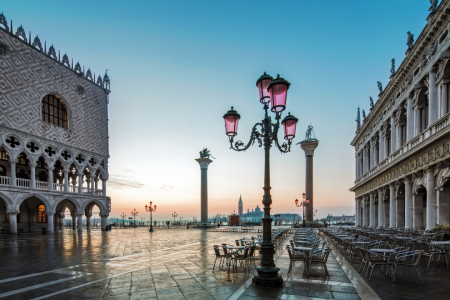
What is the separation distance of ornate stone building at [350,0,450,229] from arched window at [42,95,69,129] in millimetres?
32627

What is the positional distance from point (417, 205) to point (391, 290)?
48.4 ft

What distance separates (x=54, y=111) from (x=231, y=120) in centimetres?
3039

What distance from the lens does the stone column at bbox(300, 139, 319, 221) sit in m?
37.1

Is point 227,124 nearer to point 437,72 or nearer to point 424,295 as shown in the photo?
point 424,295

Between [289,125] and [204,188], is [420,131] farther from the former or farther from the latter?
[204,188]

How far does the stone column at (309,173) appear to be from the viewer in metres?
37.1

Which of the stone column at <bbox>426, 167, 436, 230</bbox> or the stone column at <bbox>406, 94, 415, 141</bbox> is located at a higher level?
the stone column at <bbox>406, 94, 415, 141</bbox>

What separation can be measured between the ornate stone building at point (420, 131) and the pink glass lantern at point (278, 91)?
34.3 ft

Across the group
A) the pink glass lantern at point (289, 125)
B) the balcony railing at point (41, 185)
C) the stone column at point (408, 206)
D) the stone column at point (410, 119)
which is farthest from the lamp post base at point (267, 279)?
the balcony railing at point (41, 185)

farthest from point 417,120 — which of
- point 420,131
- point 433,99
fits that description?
point 433,99

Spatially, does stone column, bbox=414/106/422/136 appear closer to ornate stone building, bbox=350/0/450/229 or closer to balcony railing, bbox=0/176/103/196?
ornate stone building, bbox=350/0/450/229

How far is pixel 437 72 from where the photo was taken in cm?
1551

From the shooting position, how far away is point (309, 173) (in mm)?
37875

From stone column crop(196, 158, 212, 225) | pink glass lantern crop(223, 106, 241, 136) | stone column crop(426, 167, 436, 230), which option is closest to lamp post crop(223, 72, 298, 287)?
pink glass lantern crop(223, 106, 241, 136)
